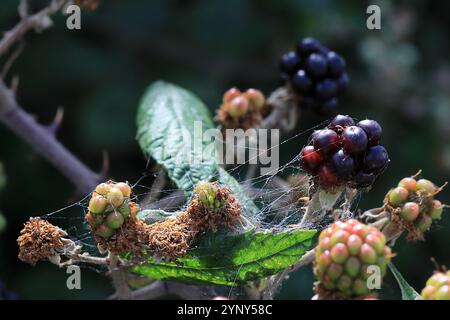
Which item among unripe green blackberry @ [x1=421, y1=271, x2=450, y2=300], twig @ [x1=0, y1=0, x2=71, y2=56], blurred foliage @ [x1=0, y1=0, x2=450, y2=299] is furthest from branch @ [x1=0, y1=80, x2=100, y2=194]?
blurred foliage @ [x1=0, y1=0, x2=450, y2=299]

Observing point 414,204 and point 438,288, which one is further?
point 414,204

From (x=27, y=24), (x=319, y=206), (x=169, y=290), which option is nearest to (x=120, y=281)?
(x=169, y=290)

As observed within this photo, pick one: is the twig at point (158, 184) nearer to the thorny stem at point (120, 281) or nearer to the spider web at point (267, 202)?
the spider web at point (267, 202)

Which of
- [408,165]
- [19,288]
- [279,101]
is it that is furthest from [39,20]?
[408,165]

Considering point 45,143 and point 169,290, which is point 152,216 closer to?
point 169,290

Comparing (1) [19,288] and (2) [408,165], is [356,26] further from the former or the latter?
(1) [19,288]

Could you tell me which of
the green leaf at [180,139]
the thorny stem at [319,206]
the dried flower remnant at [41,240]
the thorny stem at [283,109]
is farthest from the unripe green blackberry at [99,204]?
the thorny stem at [283,109]
